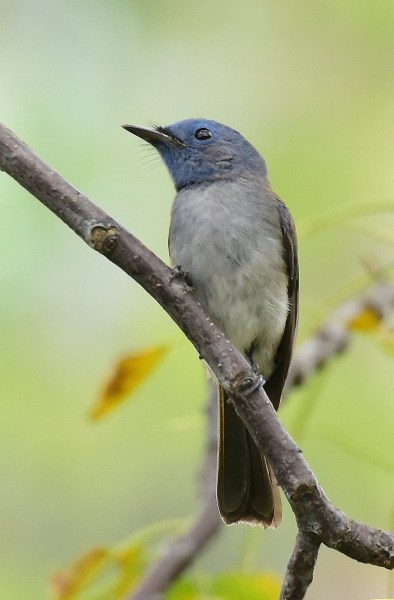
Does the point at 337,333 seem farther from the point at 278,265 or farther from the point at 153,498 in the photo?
the point at 153,498

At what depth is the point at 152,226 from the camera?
681 cm

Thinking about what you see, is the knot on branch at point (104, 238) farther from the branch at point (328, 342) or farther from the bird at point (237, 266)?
the branch at point (328, 342)

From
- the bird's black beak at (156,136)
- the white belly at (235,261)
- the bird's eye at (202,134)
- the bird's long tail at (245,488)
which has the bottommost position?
the bird's long tail at (245,488)

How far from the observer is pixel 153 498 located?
7.05 m

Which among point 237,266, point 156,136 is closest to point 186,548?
point 237,266

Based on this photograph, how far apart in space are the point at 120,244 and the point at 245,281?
152 centimetres

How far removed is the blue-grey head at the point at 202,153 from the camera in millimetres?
4707

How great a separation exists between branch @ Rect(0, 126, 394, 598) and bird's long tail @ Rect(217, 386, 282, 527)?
990 millimetres

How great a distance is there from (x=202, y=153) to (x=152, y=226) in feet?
6.71

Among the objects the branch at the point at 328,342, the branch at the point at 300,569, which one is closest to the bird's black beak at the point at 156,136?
the branch at the point at 328,342

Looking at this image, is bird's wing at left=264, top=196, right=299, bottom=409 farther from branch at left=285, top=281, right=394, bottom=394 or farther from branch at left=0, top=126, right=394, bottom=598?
branch at left=0, top=126, right=394, bottom=598

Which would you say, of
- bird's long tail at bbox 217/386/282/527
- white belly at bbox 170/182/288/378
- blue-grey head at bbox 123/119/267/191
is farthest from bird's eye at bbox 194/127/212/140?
bird's long tail at bbox 217/386/282/527

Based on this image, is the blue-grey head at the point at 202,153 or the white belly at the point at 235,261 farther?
the blue-grey head at the point at 202,153

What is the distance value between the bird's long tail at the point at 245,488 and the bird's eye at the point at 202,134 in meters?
1.49
